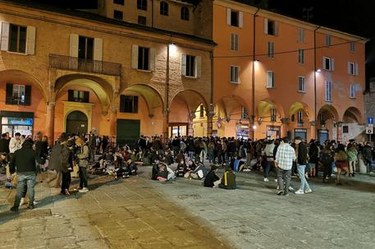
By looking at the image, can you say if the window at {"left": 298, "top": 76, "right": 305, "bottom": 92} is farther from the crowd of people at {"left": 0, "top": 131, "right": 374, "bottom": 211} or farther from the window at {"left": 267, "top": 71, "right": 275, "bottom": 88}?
the crowd of people at {"left": 0, "top": 131, "right": 374, "bottom": 211}

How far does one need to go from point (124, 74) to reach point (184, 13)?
13.1 meters

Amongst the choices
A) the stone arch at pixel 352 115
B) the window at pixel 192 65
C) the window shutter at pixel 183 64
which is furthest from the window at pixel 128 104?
the stone arch at pixel 352 115

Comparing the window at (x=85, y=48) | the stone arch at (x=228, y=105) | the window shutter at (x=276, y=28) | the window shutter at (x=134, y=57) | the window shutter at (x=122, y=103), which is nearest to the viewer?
the window at (x=85, y=48)

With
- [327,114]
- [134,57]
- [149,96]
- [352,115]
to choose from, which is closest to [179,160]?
[134,57]

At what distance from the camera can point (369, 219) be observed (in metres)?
7.47

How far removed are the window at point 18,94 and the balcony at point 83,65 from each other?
389 cm

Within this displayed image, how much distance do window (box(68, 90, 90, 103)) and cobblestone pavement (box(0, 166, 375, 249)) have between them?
52.1 feet

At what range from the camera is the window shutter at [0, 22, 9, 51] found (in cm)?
1933

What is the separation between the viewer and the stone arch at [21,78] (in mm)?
20297

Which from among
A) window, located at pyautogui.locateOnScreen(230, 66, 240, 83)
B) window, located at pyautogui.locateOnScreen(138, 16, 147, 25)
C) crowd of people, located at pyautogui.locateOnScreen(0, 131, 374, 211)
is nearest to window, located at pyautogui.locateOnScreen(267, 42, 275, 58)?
window, located at pyautogui.locateOnScreen(230, 66, 240, 83)

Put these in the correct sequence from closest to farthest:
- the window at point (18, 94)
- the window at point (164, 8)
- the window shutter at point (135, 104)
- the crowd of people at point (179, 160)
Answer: the crowd of people at point (179, 160)
the window at point (18, 94)
the window shutter at point (135, 104)
the window at point (164, 8)

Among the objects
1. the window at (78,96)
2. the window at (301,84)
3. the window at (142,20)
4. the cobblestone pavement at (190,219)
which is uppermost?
the window at (142,20)

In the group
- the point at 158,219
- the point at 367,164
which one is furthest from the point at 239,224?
the point at 367,164

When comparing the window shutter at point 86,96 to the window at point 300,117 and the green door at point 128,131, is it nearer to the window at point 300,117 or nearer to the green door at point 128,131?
the green door at point 128,131
